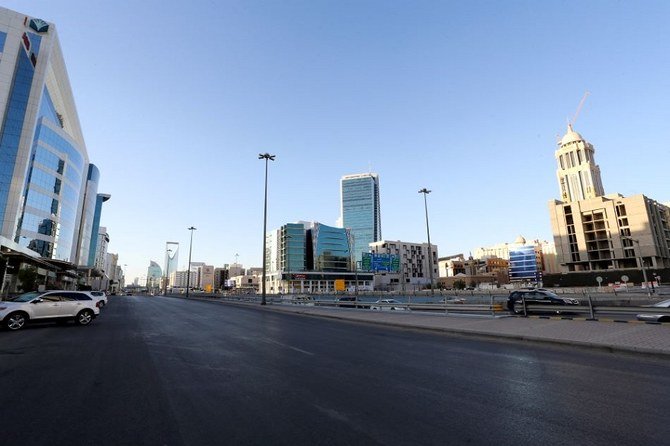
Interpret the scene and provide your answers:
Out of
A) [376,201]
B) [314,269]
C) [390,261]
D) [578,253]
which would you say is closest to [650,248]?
[578,253]

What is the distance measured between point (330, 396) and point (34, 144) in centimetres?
7837

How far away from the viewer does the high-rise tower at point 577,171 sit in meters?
124

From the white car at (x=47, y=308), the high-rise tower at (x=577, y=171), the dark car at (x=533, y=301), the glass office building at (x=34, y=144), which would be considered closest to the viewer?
the white car at (x=47, y=308)

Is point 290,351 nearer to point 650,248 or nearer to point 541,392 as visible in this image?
point 541,392

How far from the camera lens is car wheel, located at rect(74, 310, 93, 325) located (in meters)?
18.2

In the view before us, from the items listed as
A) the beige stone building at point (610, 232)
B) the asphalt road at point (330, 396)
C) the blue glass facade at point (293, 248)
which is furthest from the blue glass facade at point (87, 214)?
the beige stone building at point (610, 232)

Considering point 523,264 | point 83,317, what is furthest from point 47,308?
point 523,264

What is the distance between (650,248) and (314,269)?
110370 millimetres

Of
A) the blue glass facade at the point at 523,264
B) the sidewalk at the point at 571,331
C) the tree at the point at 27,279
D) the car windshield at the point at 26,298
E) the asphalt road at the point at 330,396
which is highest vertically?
the blue glass facade at the point at 523,264

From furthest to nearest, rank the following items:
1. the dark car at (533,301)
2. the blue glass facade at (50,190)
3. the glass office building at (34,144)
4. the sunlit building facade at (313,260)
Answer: the sunlit building facade at (313,260) < the blue glass facade at (50,190) < the glass office building at (34,144) < the dark car at (533,301)

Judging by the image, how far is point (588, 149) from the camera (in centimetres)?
12900

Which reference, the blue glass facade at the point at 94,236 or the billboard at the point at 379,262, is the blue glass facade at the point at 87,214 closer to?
the blue glass facade at the point at 94,236

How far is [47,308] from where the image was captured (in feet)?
56.0

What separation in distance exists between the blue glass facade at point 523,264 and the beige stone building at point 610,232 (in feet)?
218
